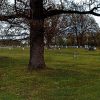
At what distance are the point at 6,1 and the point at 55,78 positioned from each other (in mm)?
5757

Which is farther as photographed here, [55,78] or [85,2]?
[85,2]

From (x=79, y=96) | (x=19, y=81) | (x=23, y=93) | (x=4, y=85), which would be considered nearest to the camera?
(x=79, y=96)

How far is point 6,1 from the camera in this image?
22594 mm

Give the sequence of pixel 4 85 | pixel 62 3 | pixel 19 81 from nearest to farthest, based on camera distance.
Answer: pixel 4 85 → pixel 19 81 → pixel 62 3

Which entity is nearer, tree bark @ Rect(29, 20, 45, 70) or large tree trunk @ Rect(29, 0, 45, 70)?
large tree trunk @ Rect(29, 0, 45, 70)

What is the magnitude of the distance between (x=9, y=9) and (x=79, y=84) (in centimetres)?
740

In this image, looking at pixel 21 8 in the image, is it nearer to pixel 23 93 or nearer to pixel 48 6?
pixel 48 6

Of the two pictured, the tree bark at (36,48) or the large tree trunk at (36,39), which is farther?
the tree bark at (36,48)

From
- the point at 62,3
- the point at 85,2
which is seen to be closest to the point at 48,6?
the point at 62,3

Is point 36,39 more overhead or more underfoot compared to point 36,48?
more overhead

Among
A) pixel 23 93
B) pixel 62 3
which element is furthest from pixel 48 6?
pixel 23 93

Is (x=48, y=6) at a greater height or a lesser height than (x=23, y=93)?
greater

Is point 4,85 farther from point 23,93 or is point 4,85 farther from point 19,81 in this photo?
point 23,93

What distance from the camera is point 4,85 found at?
16906mm
